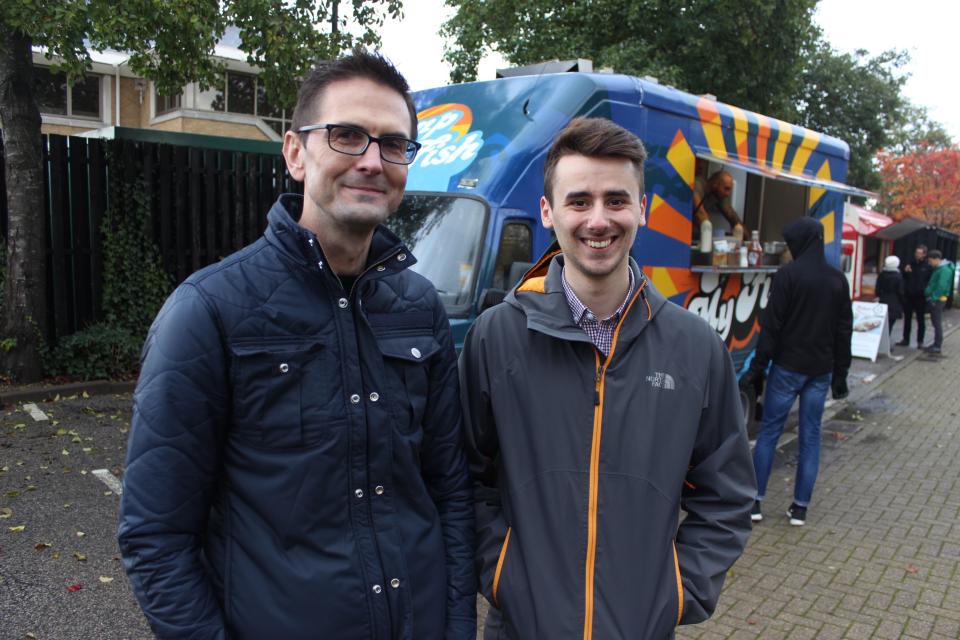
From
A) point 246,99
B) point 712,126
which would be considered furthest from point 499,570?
point 246,99

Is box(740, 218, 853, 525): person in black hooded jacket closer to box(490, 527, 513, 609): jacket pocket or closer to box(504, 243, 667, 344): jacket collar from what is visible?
box(504, 243, 667, 344): jacket collar

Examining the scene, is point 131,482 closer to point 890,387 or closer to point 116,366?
point 116,366

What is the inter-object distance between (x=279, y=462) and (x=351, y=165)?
67 cm

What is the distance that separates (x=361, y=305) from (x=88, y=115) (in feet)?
83.5

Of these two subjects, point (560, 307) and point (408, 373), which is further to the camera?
point (560, 307)

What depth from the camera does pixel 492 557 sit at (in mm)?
1978

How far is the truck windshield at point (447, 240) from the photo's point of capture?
5285 mm

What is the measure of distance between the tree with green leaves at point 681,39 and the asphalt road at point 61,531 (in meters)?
12.7

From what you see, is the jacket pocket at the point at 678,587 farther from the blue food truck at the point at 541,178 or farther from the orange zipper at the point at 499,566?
the blue food truck at the point at 541,178

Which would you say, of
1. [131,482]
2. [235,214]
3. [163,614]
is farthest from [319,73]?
[235,214]

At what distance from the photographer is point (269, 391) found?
1.60 m

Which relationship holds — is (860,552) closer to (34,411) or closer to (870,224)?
(34,411)

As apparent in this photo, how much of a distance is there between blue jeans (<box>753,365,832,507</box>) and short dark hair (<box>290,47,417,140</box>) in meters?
4.66

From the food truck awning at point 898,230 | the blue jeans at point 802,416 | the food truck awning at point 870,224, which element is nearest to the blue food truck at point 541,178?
the blue jeans at point 802,416
